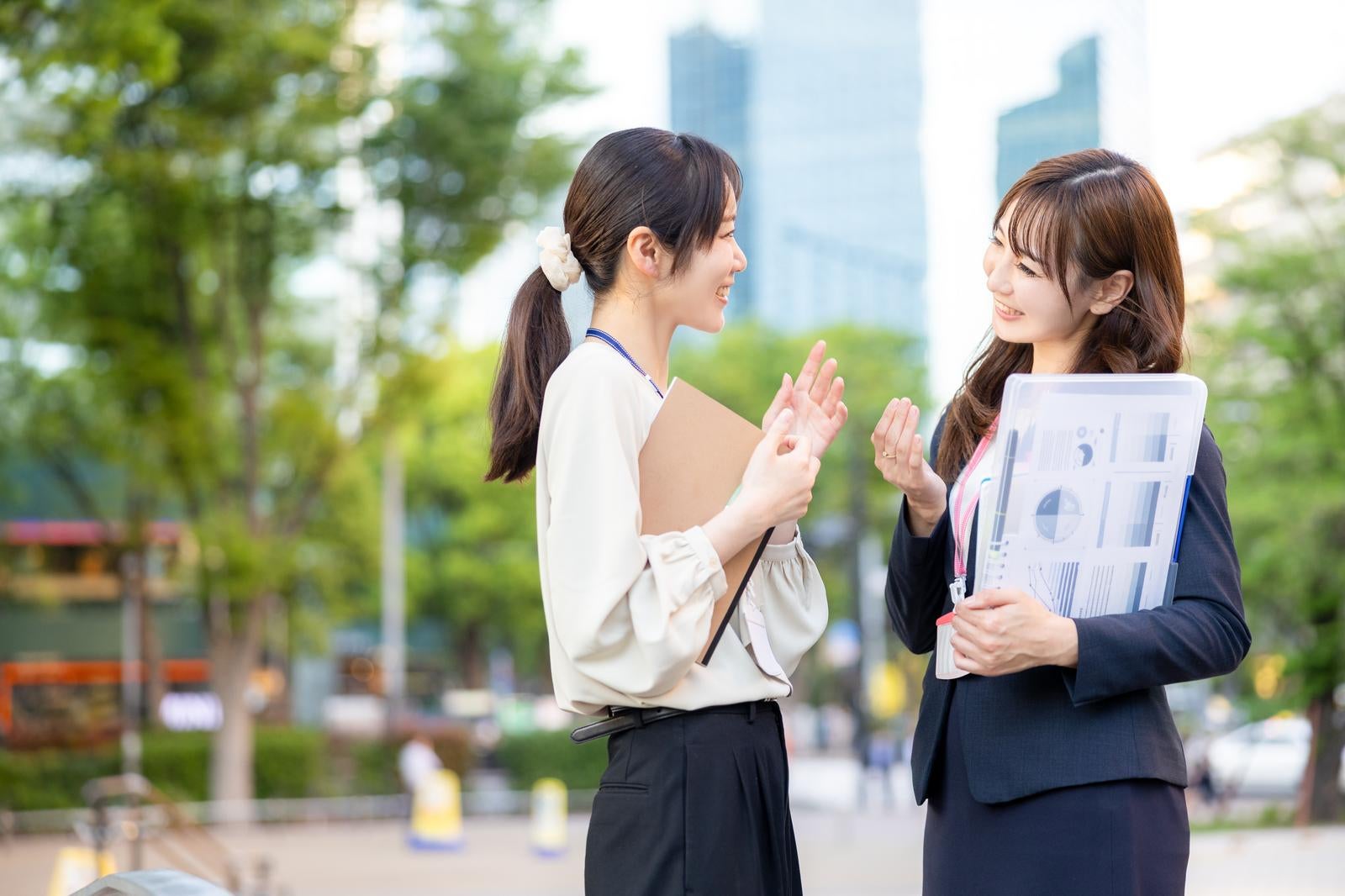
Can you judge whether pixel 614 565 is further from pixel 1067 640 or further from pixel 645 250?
pixel 1067 640

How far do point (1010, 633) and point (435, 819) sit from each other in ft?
51.2

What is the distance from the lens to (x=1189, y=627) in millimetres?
1874

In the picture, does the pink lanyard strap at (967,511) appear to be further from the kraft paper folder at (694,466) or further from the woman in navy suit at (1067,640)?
the kraft paper folder at (694,466)

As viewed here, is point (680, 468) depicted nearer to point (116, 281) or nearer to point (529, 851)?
point (529, 851)

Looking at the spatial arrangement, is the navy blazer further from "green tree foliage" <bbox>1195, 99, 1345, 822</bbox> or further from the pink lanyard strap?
"green tree foliage" <bbox>1195, 99, 1345, 822</bbox>

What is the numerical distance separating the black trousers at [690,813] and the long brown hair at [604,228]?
498 mm

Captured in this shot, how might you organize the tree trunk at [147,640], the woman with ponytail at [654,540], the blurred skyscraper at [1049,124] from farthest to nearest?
the tree trunk at [147,640]
the blurred skyscraper at [1049,124]
the woman with ponytail at [654,540]

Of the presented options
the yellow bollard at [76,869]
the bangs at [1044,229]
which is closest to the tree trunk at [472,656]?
the yellow bollard at [76,869]

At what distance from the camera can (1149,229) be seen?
2023mm

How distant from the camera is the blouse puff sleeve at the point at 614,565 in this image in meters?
1.90

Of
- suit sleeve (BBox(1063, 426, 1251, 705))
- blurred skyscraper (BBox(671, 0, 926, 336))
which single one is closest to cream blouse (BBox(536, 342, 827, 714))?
suit sleeve (BBox(1063, 426, 1251, 705))

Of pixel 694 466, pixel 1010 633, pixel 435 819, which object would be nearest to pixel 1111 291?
pixel 1010 633

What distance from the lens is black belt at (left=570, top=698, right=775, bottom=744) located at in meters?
1.98

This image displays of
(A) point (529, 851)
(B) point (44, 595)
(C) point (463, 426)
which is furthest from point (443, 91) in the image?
(C) point (463, 426)
